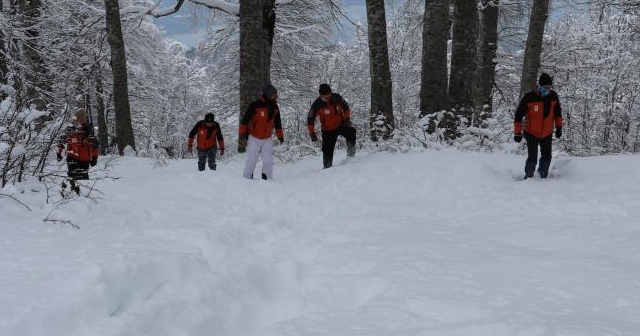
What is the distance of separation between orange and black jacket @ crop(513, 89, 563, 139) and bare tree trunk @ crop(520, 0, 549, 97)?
15.7ft

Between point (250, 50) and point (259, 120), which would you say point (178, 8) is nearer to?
point (250, 50)

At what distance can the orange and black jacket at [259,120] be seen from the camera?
353 inches

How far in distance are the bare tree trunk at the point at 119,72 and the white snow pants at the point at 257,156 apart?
7.37 m

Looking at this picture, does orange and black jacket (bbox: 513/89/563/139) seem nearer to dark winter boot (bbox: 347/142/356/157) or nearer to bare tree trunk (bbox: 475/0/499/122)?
dark winter boot (bbox: 347/142/356/157)

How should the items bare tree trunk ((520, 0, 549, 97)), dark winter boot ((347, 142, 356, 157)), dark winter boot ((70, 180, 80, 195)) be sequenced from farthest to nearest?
bare tree trunk ((520, 0, 549, 97)) → dark winter boot ((347, 142, 356, 157)) → dark winter boot ((70, 180, 80, 195))

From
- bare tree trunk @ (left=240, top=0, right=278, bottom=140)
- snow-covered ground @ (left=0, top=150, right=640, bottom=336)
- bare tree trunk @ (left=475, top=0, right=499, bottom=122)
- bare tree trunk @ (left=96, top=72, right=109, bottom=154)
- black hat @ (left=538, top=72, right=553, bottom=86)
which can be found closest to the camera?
snow-covered ground @ (left=0, top=150, right=640, bottom=336)

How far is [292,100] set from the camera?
22.9m

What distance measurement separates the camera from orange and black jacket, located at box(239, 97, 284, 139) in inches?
353

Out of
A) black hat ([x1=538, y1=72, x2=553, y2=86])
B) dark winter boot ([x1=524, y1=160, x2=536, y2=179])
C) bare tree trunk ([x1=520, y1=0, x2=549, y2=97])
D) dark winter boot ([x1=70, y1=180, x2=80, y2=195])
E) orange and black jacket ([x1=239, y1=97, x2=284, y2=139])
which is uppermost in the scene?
bare tree trunk ([x1=520, y1=0, x2=549, y2=97])

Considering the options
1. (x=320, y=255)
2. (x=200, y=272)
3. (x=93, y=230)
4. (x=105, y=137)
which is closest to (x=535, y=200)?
(x=320, y=255)

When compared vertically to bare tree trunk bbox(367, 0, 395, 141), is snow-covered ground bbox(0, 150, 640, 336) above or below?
below

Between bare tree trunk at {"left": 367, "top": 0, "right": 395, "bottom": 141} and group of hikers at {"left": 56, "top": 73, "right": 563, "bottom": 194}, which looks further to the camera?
bare tree trunk at {"left": 367, "top": 0, "right": 395, "bottom": 141}

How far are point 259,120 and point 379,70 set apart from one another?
347cm

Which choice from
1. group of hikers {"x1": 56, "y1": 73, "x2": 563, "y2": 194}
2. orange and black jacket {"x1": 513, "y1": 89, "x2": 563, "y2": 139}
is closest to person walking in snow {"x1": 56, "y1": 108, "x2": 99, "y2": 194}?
group of hikers {"x1": 56, "y1": 73, "x2": 563, "y2": 194}
